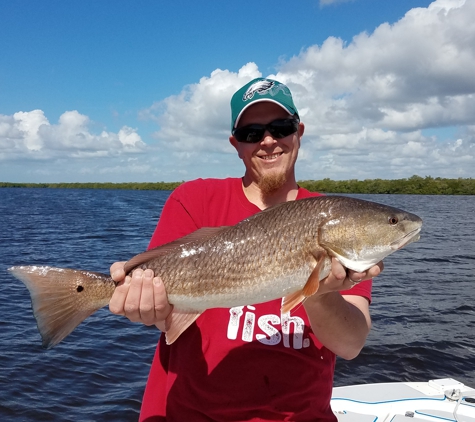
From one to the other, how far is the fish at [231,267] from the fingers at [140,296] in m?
0.08

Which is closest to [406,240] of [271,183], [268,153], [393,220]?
[393,220]

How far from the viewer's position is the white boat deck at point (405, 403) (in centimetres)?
504

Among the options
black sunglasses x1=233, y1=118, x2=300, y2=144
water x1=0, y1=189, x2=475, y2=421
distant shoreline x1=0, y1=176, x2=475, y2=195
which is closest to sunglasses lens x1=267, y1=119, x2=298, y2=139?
black sunglasses x1=233, y1=118, x2=300, y2=144

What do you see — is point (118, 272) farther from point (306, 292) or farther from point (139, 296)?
point (306, 292)

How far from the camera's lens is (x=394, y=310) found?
1295cm

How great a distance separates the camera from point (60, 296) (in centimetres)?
311

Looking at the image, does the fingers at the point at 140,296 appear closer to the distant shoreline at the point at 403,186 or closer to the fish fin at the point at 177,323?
the fish fin at the point at 177,323

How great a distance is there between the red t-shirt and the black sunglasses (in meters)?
0.80

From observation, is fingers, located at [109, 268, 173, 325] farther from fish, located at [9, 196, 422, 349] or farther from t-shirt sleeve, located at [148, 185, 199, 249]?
t-shirt sleeve, located at [148, 185, 199, 249]

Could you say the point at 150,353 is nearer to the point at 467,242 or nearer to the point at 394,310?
the point at 394,310

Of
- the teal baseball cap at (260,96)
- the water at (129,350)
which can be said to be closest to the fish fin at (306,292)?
the teal baseball cap at (260,96)

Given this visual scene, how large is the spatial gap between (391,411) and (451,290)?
11.4 meters

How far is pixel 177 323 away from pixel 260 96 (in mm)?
1788

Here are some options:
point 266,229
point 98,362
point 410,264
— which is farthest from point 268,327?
point 410,264
